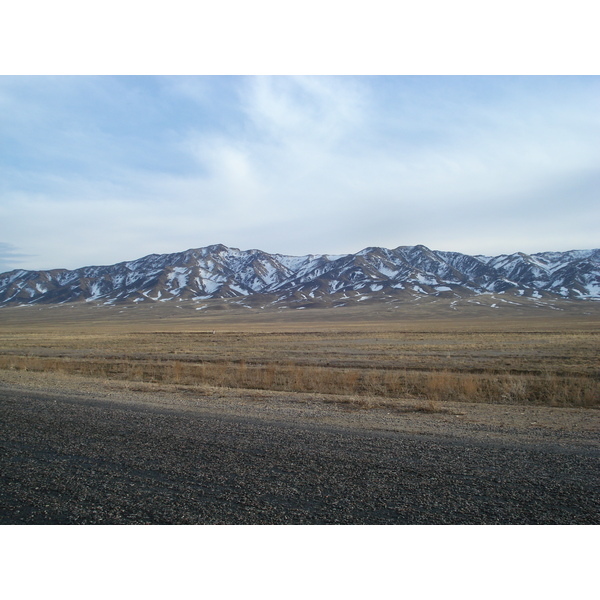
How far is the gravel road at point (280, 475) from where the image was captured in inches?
174

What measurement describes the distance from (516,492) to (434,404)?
6307 millimetres

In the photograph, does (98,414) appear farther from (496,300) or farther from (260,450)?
(496,300)

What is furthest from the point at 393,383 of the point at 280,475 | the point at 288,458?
the point at 280,475

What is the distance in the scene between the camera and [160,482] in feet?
17.1

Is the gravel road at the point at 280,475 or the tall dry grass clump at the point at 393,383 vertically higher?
the gravel road at the point at 280,475

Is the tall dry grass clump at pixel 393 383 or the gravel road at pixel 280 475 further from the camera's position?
the tall dry grass clump at pixel 393 383

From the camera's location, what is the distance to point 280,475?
214 inches

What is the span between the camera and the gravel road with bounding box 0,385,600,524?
441 cm

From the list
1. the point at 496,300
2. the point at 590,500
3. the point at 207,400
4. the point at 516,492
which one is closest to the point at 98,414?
the point at 207,400

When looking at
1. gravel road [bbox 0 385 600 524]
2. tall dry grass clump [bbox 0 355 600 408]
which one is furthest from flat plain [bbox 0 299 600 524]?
tall dry grass clump [bbox 0 355 600 408]

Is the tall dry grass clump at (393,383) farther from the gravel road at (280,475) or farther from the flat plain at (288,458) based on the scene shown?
the gravel road at (280,475)

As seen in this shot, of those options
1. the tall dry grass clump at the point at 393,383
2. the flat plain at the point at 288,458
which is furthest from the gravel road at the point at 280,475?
the tall dry grass clump at the point at 393,383

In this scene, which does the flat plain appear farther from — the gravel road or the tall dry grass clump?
the tall dry grass clump

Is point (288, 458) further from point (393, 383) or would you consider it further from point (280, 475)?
point (393, 383)
